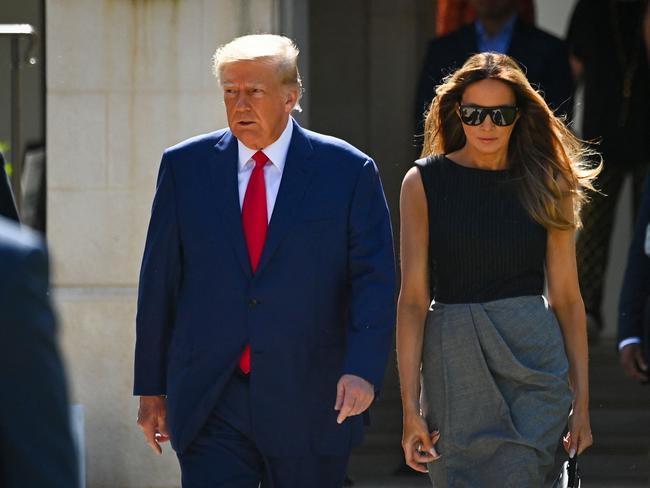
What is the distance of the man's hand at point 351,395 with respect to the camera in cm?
481

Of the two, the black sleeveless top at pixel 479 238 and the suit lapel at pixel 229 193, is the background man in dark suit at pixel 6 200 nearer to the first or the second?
the suit lapel at pixel 229 193

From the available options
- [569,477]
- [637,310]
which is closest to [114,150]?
[637,310]

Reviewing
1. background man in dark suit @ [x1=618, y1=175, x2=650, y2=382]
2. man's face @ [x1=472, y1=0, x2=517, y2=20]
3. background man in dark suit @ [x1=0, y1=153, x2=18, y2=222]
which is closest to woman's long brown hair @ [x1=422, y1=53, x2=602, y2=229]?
background man in dark suit @ [x1=618, y1=175, x2=650, y2=382]

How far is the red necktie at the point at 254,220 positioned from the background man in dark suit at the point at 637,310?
1.34 metres

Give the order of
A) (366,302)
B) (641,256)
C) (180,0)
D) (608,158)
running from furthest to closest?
1. (608,158)
2. (180,0)
3. (641,256)
4. (366,302)

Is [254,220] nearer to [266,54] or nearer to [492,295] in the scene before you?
[266,54]

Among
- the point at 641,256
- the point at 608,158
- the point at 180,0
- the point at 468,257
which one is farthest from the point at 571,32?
the point at 468,257

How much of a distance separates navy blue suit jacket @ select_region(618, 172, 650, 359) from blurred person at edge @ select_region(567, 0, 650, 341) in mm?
3633

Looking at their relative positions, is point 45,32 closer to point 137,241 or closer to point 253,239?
point 137,241

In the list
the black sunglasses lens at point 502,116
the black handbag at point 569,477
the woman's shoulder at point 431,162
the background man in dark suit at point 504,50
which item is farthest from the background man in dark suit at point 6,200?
the background man in dark suit at point 504,50

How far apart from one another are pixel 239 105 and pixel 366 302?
69cm

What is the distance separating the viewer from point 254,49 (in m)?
4.98

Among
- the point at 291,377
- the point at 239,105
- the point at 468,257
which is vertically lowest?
the point at 291,377

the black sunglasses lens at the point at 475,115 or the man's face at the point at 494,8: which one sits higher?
the man's face at the point at 494,8
